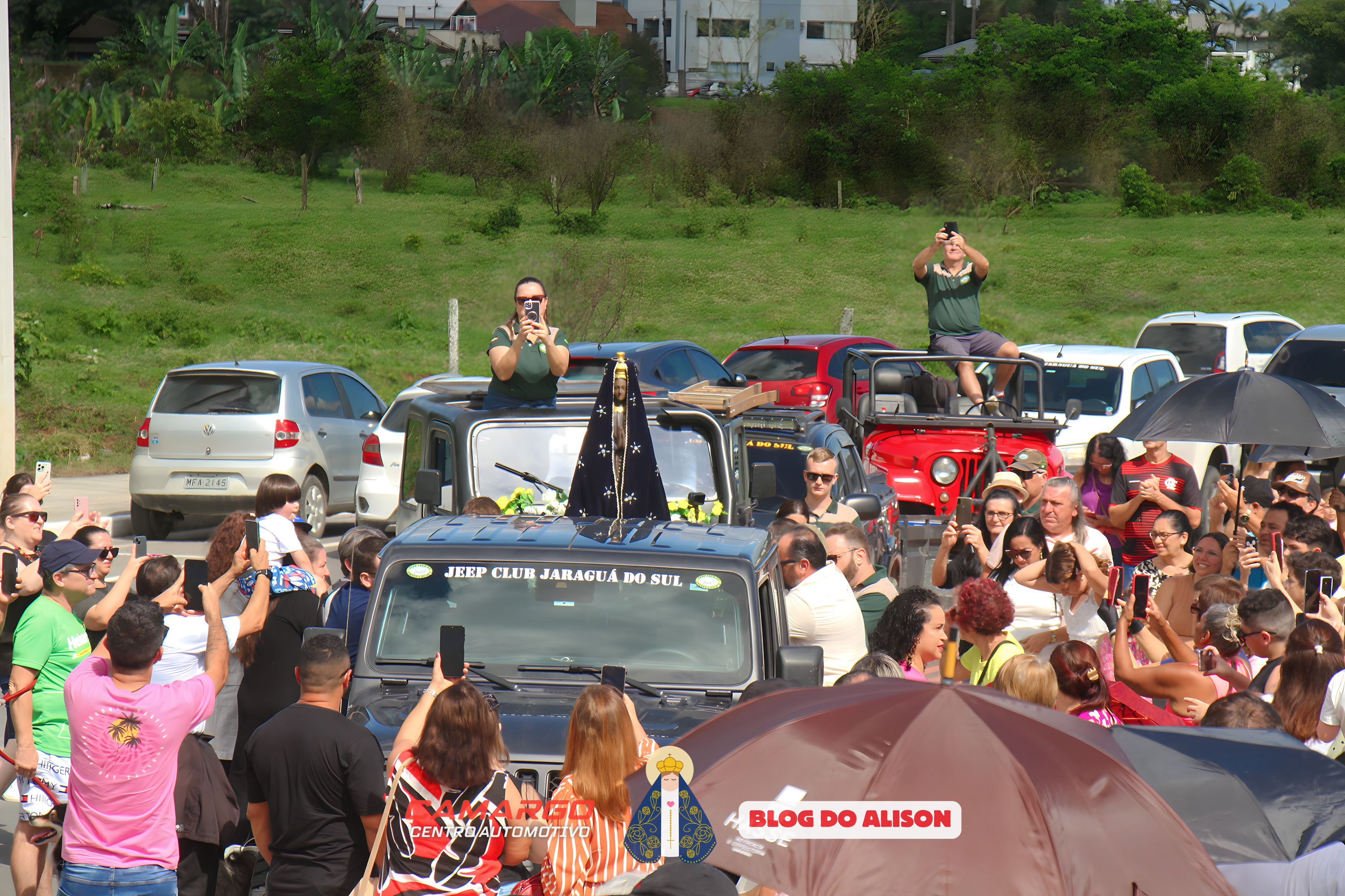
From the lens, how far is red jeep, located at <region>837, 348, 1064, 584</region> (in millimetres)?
11914

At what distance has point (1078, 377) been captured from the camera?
56.4 feet

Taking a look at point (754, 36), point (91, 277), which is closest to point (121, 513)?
point (91, 277)

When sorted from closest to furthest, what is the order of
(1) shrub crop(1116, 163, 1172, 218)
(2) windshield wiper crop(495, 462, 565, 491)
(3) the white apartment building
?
(2) windshield wiper crop(495, 462, 565, 491) → (1) shrub crop(1116, 163, 1172, 218) → (3) the white apartment building

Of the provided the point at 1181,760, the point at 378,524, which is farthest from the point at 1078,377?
the point at 1181,760

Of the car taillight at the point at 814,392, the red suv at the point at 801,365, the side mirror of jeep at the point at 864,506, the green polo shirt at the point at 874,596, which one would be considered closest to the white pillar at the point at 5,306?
the side mirror of jeep at the point at 864,506

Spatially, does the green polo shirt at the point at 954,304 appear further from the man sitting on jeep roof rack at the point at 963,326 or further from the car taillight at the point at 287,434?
the car taillight at the point at 287,434

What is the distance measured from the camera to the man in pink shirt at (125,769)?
4.73 metres

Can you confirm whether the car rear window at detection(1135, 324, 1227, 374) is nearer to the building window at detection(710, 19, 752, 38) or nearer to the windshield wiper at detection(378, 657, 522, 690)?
the windshield wiper at detection(378, 657, 522, 690)

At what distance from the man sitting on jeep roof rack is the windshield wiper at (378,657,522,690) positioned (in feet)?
27.2

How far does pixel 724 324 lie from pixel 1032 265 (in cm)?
1157

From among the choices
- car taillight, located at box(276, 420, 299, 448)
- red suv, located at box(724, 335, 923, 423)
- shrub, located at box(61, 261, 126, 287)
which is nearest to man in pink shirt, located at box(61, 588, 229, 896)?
car taillight, located at box(276, 420, 299, 448)

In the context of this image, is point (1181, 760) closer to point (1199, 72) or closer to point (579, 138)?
point (579, 138)

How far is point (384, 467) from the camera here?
13328 millimetres

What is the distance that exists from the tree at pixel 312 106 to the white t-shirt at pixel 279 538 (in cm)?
4777
